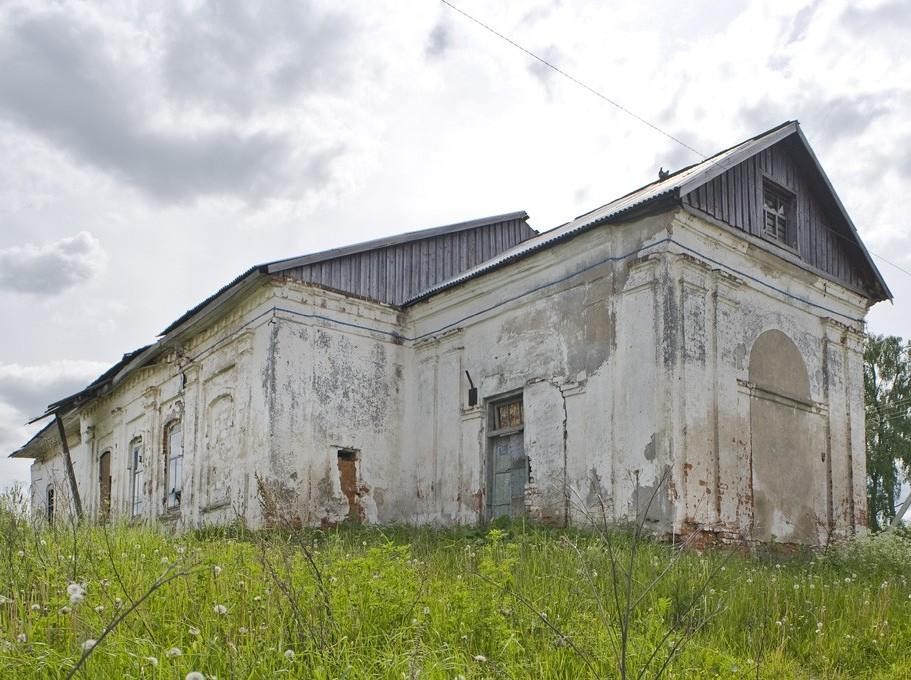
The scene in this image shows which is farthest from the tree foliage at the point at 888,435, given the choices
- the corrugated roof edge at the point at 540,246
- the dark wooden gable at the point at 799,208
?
the corrugated roof edge at the point at 540,246

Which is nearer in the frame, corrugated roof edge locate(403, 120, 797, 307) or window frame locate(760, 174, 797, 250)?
corrugated roof edge locate(403, 120, 797, 307)

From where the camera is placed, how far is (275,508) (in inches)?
180

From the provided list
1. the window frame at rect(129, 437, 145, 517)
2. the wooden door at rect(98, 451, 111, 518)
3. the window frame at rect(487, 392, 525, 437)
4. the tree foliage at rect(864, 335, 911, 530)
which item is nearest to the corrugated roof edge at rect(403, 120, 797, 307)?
the window frame at rect(487, 392, 525, 437)

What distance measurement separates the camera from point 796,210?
45.2ft

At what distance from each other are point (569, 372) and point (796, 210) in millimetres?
4863

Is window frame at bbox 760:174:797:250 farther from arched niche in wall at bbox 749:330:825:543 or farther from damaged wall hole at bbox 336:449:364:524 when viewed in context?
damaged wall hole at bbox 336:449:364:524

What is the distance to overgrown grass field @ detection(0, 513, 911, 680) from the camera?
4.41m

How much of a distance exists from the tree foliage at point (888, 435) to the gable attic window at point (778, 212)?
1286 cm

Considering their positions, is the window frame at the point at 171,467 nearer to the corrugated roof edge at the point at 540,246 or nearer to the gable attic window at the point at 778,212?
the corrugated roof edge at the point at 540,246

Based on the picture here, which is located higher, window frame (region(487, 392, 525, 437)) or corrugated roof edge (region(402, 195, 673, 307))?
corrugated roof edge (region(402, 195, 673, 307))

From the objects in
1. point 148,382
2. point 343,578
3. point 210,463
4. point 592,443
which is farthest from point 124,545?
point 148,382

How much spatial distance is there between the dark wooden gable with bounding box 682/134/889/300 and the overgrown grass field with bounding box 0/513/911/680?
6.00 meters

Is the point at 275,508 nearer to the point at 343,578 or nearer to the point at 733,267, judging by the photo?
the point at 343,578

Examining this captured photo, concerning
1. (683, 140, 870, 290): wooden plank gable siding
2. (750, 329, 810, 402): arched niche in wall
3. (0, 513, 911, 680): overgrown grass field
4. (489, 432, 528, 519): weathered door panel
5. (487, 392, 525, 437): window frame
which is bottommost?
(0, 513, 911, 680): overgrown grass field
